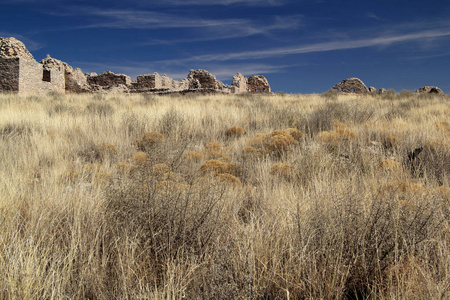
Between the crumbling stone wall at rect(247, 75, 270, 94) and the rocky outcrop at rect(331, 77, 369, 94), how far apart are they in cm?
701

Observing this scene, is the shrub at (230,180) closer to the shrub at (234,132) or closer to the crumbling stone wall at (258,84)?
the shrub at (234,132)

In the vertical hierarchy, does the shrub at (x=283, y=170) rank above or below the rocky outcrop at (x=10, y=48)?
below

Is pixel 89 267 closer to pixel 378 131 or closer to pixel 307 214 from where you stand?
pixel 307 214

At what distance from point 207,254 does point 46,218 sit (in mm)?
1202

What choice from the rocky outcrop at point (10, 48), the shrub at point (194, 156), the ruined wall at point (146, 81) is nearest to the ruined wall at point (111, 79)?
the ruined wall at point (146, 81)

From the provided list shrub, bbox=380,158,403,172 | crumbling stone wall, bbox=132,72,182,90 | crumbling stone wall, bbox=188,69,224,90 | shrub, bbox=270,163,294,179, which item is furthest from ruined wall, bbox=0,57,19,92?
shrub, bbox=380,158,403,172

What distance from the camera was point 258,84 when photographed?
32.0m

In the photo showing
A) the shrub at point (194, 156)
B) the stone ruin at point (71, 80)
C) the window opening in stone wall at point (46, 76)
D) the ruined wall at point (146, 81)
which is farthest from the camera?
the ruined wall at point (146, 81)

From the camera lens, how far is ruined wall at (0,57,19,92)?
17.8 m

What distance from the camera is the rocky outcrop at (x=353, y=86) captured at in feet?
94.9

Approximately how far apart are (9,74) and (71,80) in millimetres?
5781

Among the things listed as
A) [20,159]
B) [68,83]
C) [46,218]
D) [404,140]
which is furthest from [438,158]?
[68,83]

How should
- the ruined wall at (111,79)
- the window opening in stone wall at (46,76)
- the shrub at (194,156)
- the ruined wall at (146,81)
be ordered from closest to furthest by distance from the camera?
the shrub at (194,156) < the window opening in stone wall at (46,76) < the ruined wall at (146,81) < the ruined wall at (111,79)

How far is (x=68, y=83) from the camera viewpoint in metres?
23.6
